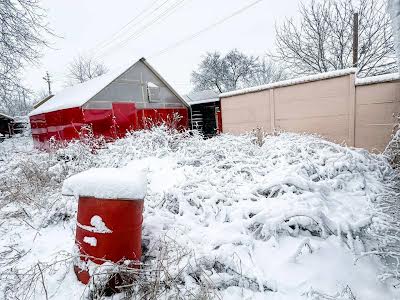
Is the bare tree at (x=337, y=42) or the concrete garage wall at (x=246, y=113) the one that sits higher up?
the bare tree at (x=337, y=42)

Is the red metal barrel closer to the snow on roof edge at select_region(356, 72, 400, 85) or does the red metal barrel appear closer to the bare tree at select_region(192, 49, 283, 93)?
the snow on roof edge at select_region(356, 72, 400, 85)

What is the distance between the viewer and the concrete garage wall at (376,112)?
633cm

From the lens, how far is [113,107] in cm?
1332

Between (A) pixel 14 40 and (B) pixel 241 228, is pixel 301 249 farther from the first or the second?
(A) pixel 14 40

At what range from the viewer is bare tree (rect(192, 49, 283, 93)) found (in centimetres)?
3253

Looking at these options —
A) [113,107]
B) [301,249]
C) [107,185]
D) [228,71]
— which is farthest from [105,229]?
[228,71]

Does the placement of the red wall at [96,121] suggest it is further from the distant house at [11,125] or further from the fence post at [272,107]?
the distant house at [11,125]

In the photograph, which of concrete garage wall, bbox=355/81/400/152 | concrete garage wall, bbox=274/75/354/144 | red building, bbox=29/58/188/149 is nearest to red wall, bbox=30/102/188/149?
red building, bbox=29/58/188/149

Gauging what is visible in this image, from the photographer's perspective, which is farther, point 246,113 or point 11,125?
point 11,125

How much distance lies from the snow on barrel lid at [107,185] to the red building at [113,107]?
8476 mm

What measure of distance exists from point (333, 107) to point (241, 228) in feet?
19.7

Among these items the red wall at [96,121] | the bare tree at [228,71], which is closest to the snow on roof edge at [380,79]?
the red wall at [96,121]

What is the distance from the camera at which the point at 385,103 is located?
6.43m

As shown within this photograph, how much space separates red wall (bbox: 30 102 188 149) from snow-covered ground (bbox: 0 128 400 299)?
21.6 ft
